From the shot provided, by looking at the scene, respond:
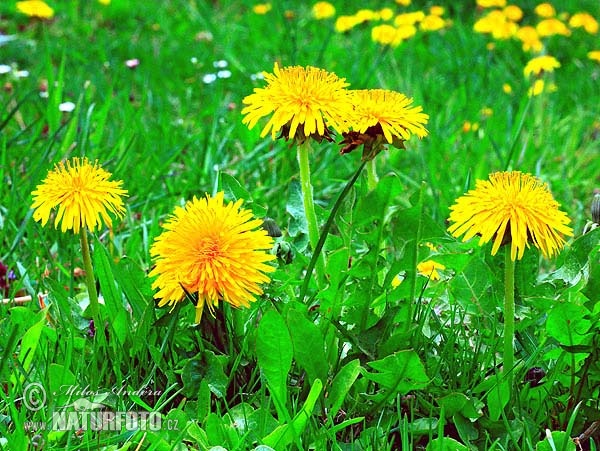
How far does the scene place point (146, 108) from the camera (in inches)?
120

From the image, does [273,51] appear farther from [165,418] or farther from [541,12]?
[165,418]

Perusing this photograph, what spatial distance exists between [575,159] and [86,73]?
1.95 meters

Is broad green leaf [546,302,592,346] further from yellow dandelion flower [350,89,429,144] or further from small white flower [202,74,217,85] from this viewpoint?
small white flower [202,74,217,85]

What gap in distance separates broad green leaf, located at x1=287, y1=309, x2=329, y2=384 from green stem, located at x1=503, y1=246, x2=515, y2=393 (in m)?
0.26

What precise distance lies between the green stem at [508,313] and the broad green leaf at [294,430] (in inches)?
11.1

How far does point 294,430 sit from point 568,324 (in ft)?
1.37

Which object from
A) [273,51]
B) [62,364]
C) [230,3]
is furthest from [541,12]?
[62,364]

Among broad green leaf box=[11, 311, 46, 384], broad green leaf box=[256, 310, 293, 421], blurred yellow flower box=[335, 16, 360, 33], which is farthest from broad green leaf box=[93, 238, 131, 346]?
blurred yellow flower box=[335, 16, 360, 33]

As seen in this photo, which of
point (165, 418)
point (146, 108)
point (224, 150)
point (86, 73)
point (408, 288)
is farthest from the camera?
point (86, 73)

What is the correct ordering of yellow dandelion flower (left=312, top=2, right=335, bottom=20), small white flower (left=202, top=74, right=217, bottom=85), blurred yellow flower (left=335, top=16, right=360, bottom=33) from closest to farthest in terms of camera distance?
1. small white flower (left=202, top=74, right=217, bottom=85)
2. blurred yellow flower (left=335, top=16, right=360, bottom=33)
3. yellow dandelion flower (left=312, top=2, right=335, bottom=20)

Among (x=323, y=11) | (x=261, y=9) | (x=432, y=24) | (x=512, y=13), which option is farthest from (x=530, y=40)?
(x=261, y=9)

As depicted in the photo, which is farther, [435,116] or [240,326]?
[435,116]

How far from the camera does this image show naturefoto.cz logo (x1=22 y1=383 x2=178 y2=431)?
3.83 feet

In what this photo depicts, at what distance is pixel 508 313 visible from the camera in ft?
3.93
